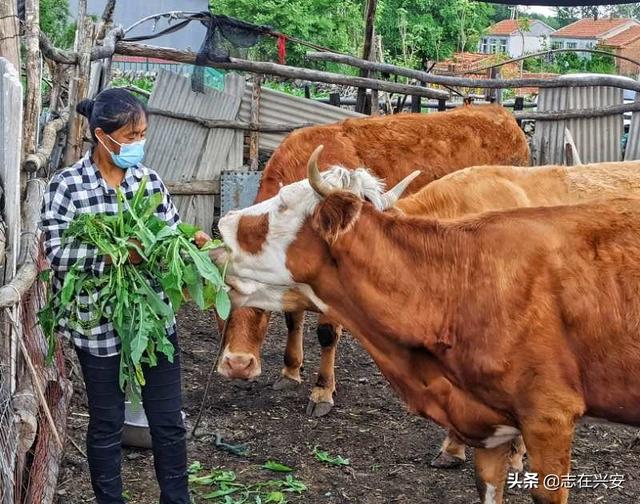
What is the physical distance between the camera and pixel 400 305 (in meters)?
3.94

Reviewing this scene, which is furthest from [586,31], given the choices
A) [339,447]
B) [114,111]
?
[114,111]

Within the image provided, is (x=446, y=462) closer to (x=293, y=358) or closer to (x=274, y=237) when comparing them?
(x=293, y=358)

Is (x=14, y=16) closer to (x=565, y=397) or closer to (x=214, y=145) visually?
(x=565, y=397)

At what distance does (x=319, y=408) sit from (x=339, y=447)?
0.58 m

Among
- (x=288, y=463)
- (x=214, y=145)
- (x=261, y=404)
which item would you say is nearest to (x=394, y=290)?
(x=288, y=463)

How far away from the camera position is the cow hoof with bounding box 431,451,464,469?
5355 millimetres

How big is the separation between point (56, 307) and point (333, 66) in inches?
1020

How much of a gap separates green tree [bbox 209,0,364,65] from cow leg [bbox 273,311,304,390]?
991 inches

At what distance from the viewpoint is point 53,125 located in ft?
19.4

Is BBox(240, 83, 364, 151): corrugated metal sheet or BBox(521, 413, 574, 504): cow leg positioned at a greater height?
BBox(240, 83, 364, 151): corrugated metal sheet

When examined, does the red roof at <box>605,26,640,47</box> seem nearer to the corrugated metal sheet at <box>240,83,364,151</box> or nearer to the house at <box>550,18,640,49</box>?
the house at <box>550,18,640,49</box>

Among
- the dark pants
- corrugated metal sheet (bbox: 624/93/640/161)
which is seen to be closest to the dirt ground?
the dark pants

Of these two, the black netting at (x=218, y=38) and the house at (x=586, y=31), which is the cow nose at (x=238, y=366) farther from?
the house at (x=586, y=31)

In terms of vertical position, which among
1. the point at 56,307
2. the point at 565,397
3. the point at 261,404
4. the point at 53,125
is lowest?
the point at 261,404
